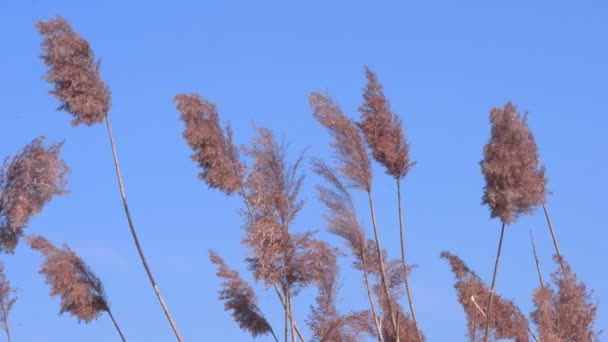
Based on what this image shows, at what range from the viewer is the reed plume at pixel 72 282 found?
1120 centimetres

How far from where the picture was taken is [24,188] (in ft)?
34.6

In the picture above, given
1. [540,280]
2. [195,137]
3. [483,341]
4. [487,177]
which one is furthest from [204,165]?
[540,280]

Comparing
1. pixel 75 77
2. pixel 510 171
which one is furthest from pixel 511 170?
pixel 75 77

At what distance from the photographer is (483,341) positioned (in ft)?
40.0

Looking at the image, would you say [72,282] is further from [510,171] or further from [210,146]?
[510,171]

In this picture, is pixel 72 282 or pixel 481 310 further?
pixel 481 310

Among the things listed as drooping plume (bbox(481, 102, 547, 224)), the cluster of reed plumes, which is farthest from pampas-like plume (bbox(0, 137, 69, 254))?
drooping plume (bbox(481, 102, 547, 224))

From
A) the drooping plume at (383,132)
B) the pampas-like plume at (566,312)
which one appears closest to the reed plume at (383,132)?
the drooping plume at (383,132)

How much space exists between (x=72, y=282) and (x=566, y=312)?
6.15 m

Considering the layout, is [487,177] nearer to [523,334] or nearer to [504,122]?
[504,122]

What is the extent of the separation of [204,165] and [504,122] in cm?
347

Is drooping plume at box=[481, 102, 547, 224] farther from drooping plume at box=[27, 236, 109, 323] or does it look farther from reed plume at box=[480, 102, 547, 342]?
drooping plume at box=[27, 236, 109, 323]

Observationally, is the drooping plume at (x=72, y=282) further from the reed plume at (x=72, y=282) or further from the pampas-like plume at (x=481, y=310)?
the pampas-like plume at (x=481, y=310)

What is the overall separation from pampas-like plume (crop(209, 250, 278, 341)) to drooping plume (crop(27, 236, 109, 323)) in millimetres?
1459
